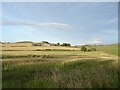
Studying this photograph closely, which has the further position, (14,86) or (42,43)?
(42,43)

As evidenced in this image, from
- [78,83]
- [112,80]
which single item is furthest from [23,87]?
[112,80]

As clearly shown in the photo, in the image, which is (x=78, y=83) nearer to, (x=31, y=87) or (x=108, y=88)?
(x=108, y=88)

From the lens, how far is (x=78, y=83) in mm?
8445

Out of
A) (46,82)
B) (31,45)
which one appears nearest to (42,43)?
(31,45)

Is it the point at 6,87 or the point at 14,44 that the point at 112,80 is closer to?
the point at 6,87

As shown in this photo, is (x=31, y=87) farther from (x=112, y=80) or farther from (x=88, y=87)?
(x=112, y=80)

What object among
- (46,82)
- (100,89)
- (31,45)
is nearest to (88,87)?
(100,89)

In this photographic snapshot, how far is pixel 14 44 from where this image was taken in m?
66.9

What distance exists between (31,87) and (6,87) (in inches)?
35.9

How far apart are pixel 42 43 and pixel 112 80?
6188 cm

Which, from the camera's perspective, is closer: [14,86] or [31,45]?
[14,86]

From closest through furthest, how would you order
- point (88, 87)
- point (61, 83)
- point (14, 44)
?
1. point (88, 87)
2. point (61, 83)
3. point (14, 44)

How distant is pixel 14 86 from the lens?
8.60 metres

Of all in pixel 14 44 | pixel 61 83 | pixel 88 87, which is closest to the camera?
pixel 88 87
